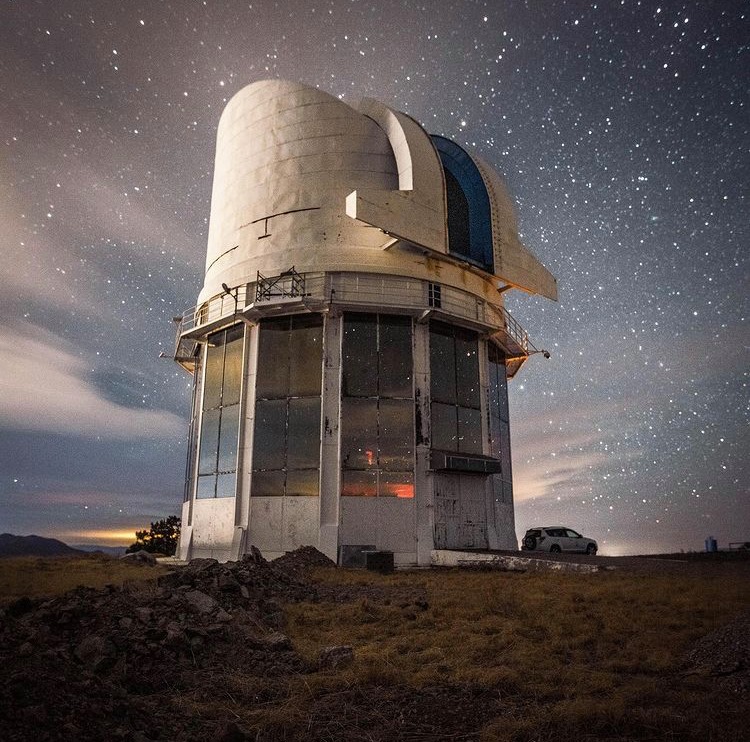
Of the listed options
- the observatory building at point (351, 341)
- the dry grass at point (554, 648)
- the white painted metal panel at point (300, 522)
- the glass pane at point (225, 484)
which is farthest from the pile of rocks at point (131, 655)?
the glass pane at point (225, 484)

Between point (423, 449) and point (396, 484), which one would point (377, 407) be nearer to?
point (423, 449)

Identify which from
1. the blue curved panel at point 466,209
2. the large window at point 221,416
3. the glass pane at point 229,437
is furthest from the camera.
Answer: the blue curved panel at point 466,209

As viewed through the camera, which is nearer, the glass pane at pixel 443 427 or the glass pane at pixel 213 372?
the glass pane at pixel 443 427

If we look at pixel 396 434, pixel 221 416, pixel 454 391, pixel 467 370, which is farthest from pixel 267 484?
pixel 467 370

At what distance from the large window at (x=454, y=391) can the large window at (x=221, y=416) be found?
25.7 feet

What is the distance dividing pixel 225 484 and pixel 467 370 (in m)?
10.8

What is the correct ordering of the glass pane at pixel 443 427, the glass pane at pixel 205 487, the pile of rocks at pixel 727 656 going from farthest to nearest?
the glass pane at pixel 205 487 < the glass pane at pixel 443 427 < the pile of rocks at pixel 727 656

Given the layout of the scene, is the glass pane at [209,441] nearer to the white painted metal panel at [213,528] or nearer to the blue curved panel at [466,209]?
the white painted metal panel at [213,528]

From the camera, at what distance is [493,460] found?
2541 centimetres

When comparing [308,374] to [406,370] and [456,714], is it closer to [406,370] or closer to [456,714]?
[406,370]

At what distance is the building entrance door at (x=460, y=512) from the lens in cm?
2412

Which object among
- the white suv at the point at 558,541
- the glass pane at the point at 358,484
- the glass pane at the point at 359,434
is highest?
the glass pane at the point at 359,434

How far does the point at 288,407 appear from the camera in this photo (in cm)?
2431

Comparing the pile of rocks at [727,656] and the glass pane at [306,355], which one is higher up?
the glass pane at [306,355]
